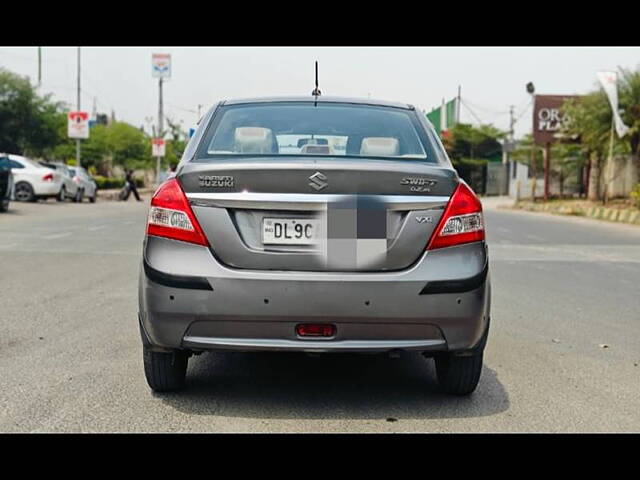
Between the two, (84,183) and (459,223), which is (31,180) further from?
(459,223)

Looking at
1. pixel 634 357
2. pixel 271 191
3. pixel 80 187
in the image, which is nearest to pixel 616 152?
pixel 80 187

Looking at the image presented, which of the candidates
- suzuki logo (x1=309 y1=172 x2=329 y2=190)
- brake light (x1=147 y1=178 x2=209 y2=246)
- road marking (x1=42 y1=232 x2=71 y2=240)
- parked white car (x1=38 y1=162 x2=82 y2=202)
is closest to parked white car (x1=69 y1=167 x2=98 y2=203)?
parked white car (x1=38 y1=162 x2=82 y2=202)

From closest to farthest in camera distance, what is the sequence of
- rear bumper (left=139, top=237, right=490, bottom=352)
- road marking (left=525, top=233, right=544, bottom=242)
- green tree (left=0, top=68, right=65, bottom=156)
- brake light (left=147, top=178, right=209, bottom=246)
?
rear bumper (left=139, top=237, right=490, bottom=352) < brake light (left=147, top=178, right=209, bottom=246) < road marking (left=525, top=233, right=544, bottom=242) < green tree (left=0, top=68, right=65, bottom=156)

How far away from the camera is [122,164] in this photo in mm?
65000

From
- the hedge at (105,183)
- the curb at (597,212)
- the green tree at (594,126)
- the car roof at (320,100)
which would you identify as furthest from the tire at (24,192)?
the car roof at (320,100)

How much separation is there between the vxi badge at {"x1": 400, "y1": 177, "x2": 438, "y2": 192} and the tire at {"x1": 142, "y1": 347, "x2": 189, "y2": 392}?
142 cm

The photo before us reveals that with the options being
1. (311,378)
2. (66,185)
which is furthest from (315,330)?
(66,185)

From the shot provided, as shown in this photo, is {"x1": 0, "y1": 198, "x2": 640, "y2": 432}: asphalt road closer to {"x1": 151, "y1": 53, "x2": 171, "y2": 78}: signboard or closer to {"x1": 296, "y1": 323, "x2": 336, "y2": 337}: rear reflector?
{"x1": 296, "y1": 323, "x2": 336, "y2": 337}: rear reflector

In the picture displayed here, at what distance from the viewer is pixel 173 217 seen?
4.13 meters

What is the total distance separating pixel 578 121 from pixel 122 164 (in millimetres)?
38936

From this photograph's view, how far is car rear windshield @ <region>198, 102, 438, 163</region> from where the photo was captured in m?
4.66

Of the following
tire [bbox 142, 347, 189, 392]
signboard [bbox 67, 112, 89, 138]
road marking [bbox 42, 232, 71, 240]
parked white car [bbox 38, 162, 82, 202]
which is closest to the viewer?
tire [bbox 142, 347, 189, 392]

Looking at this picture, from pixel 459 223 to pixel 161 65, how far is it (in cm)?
5865

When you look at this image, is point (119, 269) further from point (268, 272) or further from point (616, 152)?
point (616, 152)
